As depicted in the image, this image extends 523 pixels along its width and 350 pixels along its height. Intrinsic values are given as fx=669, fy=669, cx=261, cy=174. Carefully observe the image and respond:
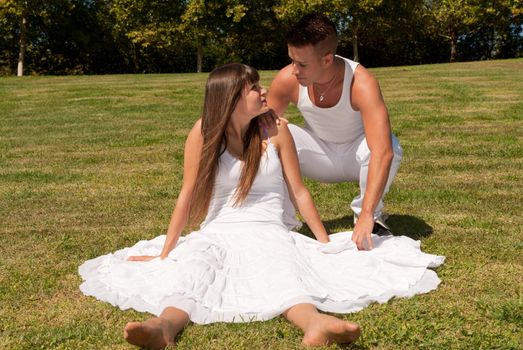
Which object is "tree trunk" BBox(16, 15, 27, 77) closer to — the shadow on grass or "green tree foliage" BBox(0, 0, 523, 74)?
"green tree foliage" BBox(0, 0, 523, 74)

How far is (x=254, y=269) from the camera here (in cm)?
436

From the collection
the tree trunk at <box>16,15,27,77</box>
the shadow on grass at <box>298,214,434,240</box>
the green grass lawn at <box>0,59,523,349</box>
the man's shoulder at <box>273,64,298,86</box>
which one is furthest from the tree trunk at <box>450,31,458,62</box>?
the man's shoulder at <box>273,64,298,86</box>

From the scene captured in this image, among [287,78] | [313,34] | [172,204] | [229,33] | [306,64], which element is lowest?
[172,204]

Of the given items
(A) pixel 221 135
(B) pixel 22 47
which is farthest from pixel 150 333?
(B) pixel 22 47

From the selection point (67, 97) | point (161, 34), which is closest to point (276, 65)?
point (161, 34)

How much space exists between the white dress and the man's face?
0.70 meters

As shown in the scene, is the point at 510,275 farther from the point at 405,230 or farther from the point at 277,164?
the point at 277,164

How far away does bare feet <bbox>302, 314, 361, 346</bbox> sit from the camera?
3.30 m

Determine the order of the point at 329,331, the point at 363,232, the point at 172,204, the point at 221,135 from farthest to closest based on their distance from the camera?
1. the point at 172,204
2. the point at 363,232
3. the point at 221,135
4. the point at 329,331

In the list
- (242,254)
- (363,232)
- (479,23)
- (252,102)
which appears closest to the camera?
(242,254)

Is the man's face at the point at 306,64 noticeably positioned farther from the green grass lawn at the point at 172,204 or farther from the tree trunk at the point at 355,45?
the tree trunk at the point at 355,45

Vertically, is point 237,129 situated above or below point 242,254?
above

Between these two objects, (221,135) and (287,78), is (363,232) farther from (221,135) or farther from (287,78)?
(287,78)

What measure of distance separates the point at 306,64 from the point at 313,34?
0.24 m
